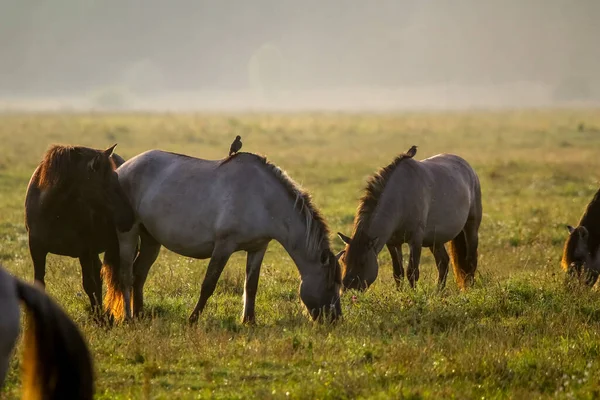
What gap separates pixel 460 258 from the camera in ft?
39.7

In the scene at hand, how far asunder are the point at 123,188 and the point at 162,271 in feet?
10.5

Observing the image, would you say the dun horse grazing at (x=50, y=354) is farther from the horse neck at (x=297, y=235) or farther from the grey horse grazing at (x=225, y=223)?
the horse neck at (x=297, y=235)

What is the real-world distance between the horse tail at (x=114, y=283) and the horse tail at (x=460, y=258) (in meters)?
4.58

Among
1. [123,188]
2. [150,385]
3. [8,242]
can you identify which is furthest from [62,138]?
[150,385]

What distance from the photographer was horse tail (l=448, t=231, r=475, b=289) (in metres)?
11.8

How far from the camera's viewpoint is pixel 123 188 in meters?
9.55

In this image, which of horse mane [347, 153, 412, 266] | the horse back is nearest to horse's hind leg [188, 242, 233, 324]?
the horse back

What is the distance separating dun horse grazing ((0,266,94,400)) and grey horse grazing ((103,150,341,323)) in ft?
12.9

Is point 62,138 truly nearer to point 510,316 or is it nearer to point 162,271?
point 162,271

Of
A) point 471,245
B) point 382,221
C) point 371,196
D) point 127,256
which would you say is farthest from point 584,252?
point 127,256

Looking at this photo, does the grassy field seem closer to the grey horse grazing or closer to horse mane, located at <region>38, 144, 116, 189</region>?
A: the grey horse grazing

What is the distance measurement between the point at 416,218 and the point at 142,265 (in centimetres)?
329

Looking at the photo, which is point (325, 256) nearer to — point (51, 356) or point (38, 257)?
point (38, 257)

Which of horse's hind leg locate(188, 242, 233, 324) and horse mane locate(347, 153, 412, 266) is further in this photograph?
horse mane locate(347, 153, 412, 266)
